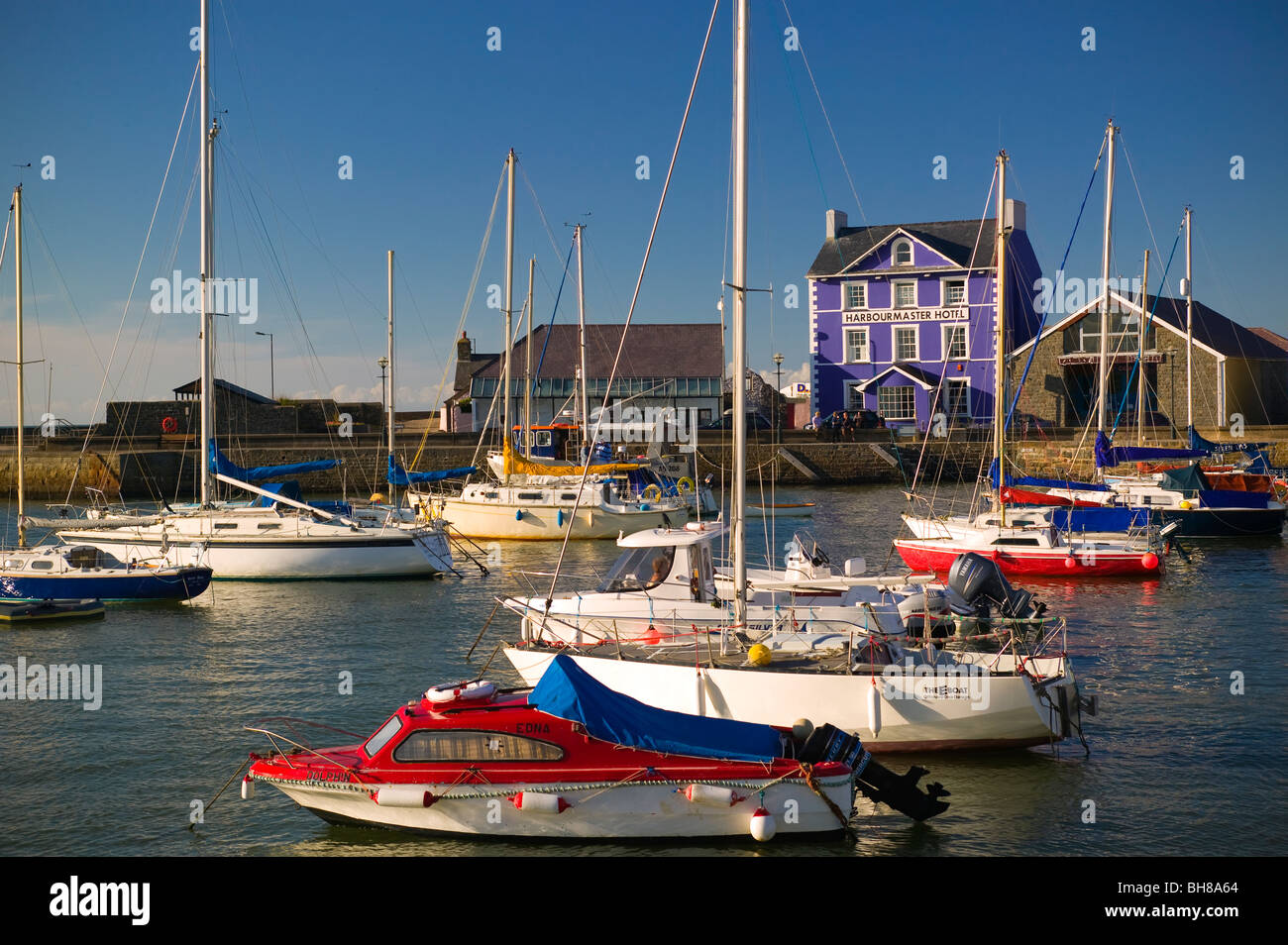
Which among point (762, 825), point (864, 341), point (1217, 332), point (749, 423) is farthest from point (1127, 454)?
point (762, 825)

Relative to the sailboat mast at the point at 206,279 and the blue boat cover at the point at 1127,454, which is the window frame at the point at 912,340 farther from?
the sailboat mast at the point at 206,279

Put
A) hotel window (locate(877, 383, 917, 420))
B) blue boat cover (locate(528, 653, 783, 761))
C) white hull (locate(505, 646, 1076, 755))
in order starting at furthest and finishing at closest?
1. hotel window (locate(877, 383, 917, 420))
2. white hull (locate(505, 646, 1076, 755))
3. blue boat cover (locate(528, 653, 783, 761))

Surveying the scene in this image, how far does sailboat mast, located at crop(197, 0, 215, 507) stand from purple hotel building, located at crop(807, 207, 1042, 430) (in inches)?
1723

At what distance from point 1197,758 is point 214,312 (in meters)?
25.7

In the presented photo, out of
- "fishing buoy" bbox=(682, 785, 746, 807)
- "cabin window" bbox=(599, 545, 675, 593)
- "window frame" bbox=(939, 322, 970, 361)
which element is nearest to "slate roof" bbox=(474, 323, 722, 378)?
"window frame" bbox=(939, 322, 970, 361)

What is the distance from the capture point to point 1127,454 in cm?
4234

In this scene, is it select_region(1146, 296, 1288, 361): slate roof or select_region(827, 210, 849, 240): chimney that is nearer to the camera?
select_region(1146, 296, 1288, 361): slate roof

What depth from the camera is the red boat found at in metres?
12.4

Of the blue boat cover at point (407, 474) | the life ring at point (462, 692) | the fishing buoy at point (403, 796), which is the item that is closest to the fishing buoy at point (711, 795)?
the life ring at point (462, 692)

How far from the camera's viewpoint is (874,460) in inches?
2537

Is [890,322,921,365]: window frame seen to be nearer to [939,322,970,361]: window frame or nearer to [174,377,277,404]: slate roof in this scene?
[939,322,970,361]: window frame

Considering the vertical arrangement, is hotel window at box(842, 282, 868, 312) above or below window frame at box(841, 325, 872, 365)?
above
